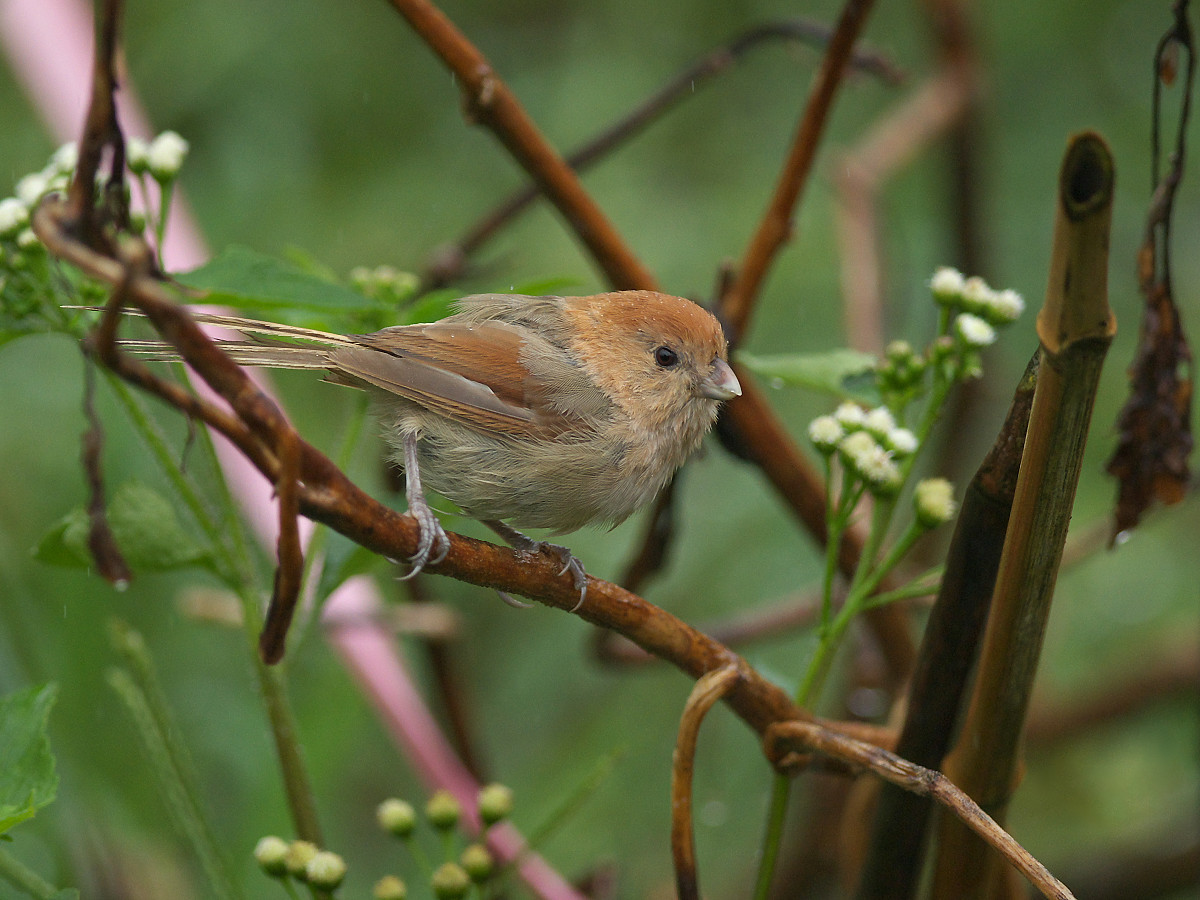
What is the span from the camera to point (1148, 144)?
459cm

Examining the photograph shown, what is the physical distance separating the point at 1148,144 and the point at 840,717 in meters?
2.74

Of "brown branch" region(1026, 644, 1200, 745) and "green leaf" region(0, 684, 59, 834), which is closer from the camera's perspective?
"green leaf" region(0, 684, 59, 834)

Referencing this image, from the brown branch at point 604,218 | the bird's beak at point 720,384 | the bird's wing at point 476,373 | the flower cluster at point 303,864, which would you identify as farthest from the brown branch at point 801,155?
the flower cluster at point 303,864

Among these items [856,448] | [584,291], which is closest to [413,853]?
[856,448]

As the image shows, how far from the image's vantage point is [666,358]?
2594 mm

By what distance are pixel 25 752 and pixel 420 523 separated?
582mm

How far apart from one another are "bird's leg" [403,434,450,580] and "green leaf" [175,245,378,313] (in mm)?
321

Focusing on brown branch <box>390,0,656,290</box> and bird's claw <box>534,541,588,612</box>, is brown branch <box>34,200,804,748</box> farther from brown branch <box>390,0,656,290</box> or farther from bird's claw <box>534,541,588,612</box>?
brown branch <box>390,0,656,290</box>

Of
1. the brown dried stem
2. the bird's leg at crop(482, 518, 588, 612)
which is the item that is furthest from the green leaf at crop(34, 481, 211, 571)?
the brown dried stem

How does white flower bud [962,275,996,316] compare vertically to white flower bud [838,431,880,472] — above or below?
above

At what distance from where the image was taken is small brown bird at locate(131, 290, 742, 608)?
7.16 feet

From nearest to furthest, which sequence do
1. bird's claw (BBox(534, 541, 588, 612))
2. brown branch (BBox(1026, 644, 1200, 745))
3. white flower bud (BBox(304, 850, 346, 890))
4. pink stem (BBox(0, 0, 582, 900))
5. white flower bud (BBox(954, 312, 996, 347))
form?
bird's claw (BBox(534, 541, 588, 612)) → white flower bud (BBox(304, 850, 346, 890)) → white flower bud (BBox(954, 312, 996, 347)) → pink stem (BBox(0, 0, 582, 900)) → brown branch (BBox(1026, 644, 1200, 745))

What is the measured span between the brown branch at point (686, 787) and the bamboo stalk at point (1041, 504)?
330 millimetres

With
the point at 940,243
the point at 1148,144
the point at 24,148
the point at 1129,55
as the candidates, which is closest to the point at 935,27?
the point at 940,243
